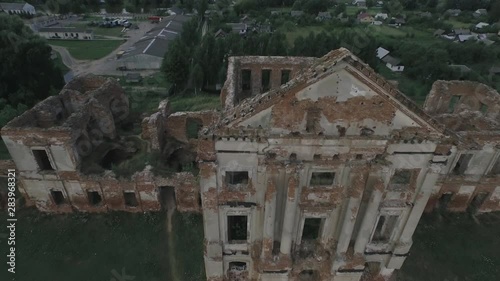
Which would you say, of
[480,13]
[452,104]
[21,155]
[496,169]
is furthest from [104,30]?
[480,13]

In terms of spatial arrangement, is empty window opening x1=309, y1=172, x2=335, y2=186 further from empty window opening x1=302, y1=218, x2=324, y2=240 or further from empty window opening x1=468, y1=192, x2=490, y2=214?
empty window opening x1=468, y1=192, x2=490, y2=214

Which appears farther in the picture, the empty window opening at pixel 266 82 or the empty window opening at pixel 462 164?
the empty window opening at pixel 266 82

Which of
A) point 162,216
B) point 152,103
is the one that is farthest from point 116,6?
point 162,216

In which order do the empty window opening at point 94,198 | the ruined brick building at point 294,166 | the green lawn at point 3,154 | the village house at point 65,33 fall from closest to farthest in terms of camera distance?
the ruined brick building at point 294,166
the empty window opening at point 94,198
the green lawn at point 3,154
the village house at point 65,33

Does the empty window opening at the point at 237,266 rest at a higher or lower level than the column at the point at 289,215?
lower

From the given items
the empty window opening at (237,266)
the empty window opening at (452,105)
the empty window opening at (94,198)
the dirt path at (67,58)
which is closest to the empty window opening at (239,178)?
the empty window opening at (237,266)

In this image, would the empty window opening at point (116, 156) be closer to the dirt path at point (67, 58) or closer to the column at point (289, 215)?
the column at point (289, 215)

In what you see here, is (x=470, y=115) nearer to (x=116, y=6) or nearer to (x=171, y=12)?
(x=171, y=12)

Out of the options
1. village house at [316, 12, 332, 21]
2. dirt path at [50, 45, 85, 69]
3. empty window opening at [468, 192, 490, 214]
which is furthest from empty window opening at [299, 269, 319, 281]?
village house at [316, 12, 332, 21]
